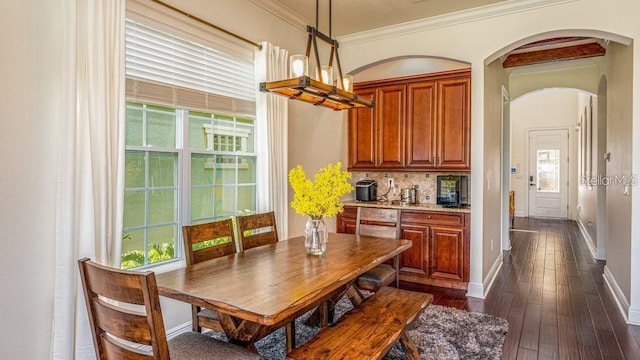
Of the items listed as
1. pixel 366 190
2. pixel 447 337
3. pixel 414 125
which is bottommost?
pixel 447 337

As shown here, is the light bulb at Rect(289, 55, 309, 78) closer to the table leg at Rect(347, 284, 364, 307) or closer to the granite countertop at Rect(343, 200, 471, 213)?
the table leg at Rect(347, 284, 364, 307)

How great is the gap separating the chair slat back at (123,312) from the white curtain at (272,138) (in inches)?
77.6

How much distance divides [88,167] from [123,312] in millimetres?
1077

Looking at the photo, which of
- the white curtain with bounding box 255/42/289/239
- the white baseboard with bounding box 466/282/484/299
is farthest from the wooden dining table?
the white baseboard with bounding box 466/282/484/299

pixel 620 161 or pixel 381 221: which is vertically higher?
pixel 620 161

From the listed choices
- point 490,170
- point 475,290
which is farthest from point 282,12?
point 475,290

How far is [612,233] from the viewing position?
418 centimetres

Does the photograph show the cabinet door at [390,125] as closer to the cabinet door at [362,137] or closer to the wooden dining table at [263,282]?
the cabinet door at [362,137]

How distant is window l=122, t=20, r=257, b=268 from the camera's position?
262cm

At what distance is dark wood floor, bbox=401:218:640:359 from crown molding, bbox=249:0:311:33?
126 inches

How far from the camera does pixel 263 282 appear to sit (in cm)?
191

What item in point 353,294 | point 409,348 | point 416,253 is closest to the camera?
point 409,348

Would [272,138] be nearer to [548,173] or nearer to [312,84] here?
[312,84]

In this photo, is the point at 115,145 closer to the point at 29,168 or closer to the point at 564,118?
the point at 29,168
